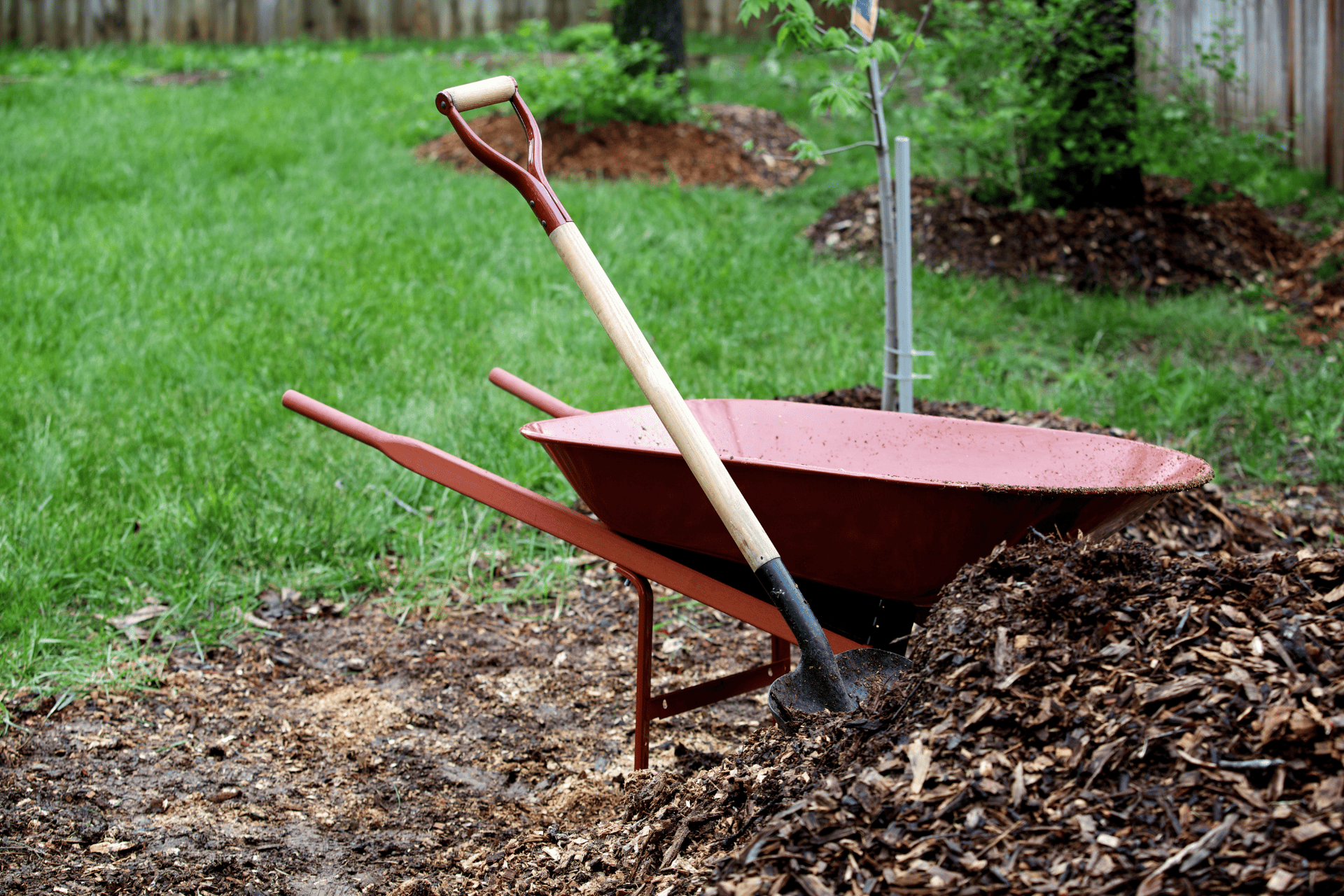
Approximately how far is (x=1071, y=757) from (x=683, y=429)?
78cm

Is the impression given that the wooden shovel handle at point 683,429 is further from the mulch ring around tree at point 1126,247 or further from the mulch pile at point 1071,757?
the mulch ring around tree at point 1126,247

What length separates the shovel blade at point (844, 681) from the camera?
173 centimetres

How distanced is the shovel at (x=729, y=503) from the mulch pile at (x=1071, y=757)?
12 centimetres

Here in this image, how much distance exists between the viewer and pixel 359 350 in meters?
4.48

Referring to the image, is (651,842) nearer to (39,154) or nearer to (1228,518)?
(1228,518)

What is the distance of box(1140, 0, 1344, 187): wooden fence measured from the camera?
6.33m

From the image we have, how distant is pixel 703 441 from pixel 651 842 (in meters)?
0.67

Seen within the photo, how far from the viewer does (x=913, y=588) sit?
190cm

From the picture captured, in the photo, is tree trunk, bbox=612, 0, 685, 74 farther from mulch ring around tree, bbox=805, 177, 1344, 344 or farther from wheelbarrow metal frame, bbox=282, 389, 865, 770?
wheelbarrow metal frame, bbox=282, 389, 865, 770

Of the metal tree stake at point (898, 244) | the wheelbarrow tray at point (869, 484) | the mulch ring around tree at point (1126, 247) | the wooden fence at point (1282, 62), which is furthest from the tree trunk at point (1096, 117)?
the wheelbarrow tray at point (869, 484)

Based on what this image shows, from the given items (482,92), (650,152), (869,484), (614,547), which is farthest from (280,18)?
(869,484)

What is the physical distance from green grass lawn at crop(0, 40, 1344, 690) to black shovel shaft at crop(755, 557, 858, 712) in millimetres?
1582

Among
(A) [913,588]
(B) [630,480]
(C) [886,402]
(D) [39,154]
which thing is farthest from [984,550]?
(D) [39,154]

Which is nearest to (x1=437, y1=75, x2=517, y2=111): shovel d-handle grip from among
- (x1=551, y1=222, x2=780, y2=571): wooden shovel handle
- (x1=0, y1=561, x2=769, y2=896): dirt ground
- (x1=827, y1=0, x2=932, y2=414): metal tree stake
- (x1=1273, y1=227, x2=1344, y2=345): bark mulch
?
(x1=551, y1=222, x2=780, y2=571): wooden shovel handle
